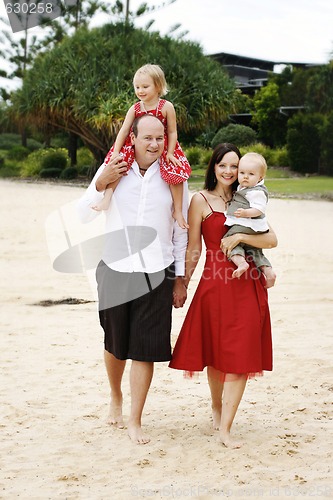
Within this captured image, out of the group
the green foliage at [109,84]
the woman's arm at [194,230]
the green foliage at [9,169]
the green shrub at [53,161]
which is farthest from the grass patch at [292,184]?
the woman's arm at [194,230]

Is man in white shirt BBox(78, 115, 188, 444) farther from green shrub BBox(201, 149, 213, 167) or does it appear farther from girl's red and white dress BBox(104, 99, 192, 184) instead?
green shrub BBox(201, 149, 213, 167)

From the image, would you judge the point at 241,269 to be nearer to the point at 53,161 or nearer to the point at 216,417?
the point at 216,417

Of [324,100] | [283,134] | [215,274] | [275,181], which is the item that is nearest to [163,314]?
[215,274]

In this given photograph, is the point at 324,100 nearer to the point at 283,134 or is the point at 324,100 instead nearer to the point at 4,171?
the point at 283,134

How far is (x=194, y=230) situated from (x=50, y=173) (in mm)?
23674

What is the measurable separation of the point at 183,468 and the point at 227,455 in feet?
0.79

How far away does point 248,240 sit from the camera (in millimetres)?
3355

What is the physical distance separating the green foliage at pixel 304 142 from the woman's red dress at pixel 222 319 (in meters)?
20.6

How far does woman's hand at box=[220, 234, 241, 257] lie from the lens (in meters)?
3.34

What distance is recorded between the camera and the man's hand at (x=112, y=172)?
3367mm

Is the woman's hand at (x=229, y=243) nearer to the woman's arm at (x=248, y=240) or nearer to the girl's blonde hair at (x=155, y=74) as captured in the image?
the woman's arm at (x=248, y=240)

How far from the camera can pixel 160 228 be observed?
3428mm

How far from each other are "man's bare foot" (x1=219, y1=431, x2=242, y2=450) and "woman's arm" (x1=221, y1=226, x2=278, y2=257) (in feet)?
2.87

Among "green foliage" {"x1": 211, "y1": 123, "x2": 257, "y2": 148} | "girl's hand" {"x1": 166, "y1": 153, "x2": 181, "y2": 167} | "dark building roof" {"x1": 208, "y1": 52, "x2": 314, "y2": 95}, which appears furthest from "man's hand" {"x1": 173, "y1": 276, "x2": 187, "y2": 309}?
"dark building roof" {"x1": 208, "y1": 52, "x2": 314, "y2": 95}
